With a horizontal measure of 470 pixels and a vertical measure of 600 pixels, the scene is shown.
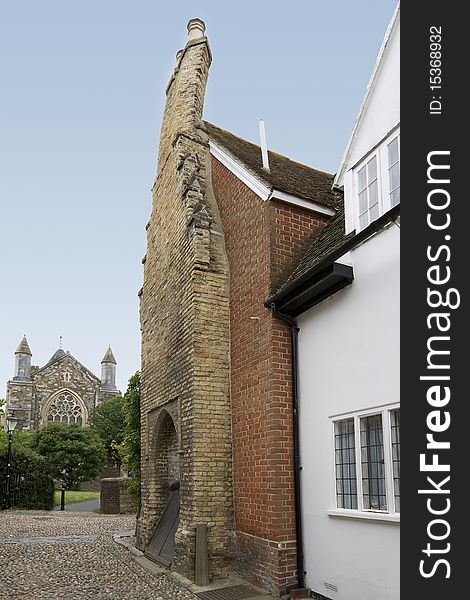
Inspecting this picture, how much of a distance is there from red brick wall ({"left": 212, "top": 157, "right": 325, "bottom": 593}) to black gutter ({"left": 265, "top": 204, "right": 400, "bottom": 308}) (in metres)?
0.59

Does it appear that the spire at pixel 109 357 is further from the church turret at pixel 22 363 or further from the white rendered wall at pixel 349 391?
the white rendered wall at pixel 349 391

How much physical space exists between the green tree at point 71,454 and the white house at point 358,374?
41729 mm

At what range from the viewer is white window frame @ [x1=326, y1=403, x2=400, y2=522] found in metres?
6.41

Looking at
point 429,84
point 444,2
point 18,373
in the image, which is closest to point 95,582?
point 429,84

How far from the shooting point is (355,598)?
6.87 meters

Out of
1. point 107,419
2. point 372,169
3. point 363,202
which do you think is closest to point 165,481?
point 363,202

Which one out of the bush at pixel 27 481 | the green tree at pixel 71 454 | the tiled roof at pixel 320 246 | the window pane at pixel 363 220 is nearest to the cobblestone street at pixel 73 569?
the tiled roof at pixel 320 246

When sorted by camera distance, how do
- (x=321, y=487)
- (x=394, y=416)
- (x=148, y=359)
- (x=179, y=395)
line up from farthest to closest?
(x=148, y=359)
(x=179, y=395)
(x=321, y=487)
(x=394, y=416)

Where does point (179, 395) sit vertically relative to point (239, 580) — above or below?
above

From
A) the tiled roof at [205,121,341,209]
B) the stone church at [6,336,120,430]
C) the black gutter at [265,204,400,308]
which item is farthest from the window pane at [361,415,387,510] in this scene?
the stone church at [6,336,120,430]

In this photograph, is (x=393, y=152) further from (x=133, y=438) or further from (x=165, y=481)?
(x=133, y=438)

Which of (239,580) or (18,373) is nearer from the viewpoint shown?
(239,580)

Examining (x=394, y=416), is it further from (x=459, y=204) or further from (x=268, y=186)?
(x=268, y=186)

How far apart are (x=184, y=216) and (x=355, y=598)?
7055 mm
